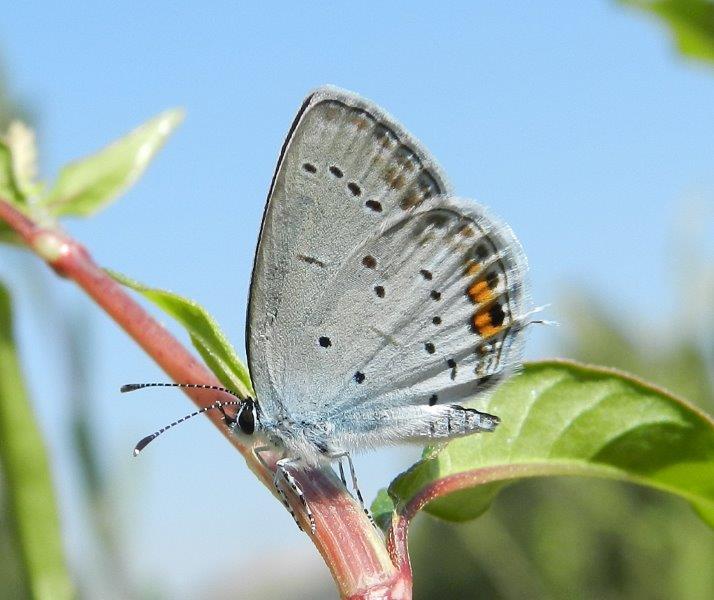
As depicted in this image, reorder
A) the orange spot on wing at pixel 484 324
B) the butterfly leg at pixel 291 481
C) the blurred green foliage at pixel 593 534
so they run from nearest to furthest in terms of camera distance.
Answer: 1. the butterfly leg at pixel 291 481
2. the orange spot on wing at pixel 484 324
3. the blurred green foliage at pixel 593 534

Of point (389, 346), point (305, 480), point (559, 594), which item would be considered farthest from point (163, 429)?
point (559, 594)

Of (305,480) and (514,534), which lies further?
(514,534)

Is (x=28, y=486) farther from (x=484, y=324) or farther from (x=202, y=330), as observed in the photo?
(x=484, y=324)

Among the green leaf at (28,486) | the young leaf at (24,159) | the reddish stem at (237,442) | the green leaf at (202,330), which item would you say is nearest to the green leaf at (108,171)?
the young leaf at (24,159)

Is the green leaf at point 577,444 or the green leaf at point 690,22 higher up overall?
the green leaf at point 690,22

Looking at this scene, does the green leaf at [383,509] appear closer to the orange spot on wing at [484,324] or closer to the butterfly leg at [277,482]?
the butterfly leg at [277,482]

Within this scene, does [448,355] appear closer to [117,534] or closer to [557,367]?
[557,367]

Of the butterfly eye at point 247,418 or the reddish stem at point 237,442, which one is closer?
the reddish stem at point 237,442

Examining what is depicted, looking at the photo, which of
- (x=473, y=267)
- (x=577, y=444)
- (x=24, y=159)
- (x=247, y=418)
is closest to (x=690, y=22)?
(x=473, y=267)
